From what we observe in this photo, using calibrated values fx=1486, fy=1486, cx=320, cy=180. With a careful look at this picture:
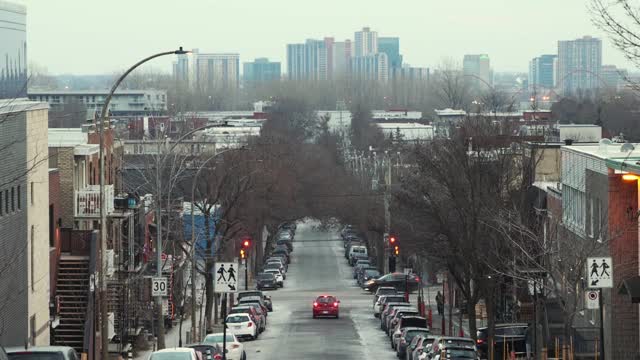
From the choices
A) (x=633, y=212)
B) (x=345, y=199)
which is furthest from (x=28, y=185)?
(x=345, y=199)

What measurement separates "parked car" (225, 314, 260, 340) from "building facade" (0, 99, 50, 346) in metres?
9.67

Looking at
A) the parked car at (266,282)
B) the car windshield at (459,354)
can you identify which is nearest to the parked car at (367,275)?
the parked car at (266,282)

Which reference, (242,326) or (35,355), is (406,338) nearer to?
(242,326)

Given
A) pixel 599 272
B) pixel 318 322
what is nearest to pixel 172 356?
pixel 599 272

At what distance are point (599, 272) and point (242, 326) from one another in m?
24.7

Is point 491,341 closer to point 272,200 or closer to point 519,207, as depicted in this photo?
point 519,207

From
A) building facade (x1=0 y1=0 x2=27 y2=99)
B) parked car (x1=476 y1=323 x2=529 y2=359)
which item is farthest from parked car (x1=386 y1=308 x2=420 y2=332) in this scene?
building facade (x1=0 y1=0 x2=27 y2=99)

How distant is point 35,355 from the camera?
2580 cm

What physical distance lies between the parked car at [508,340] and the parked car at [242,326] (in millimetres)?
10613

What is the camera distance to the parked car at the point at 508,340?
45.5 m

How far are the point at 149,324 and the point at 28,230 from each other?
733 inches

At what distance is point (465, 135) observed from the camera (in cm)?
5088

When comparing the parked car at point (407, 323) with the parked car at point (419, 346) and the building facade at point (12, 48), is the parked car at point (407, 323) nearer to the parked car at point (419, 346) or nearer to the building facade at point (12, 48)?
the parked car at point (419, 346)

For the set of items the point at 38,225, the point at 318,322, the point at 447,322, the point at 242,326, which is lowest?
the point at 447,322
